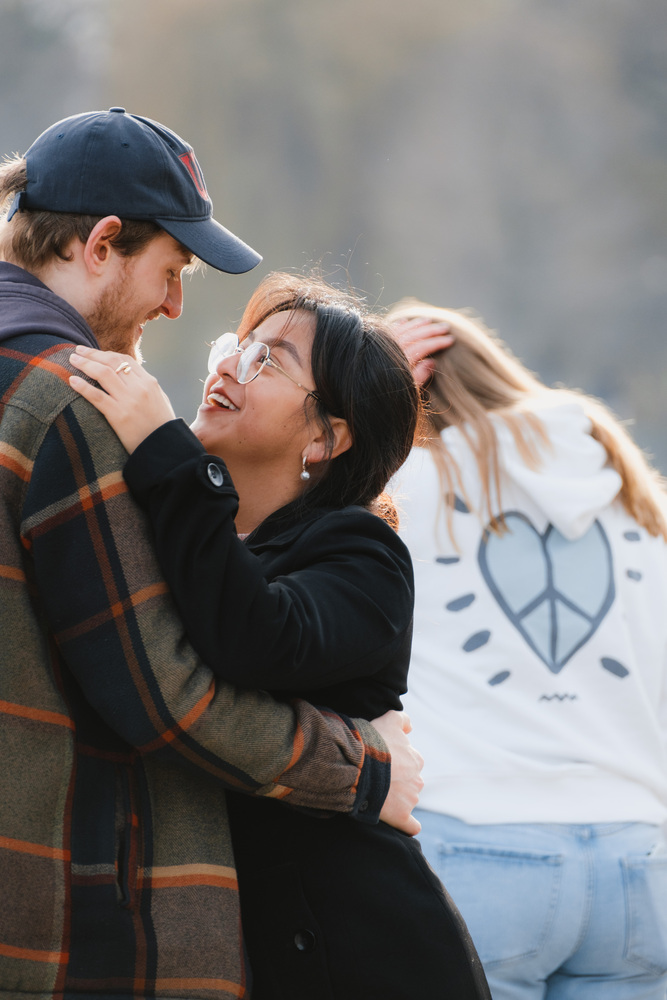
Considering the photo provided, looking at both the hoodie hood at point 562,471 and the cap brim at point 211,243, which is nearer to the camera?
the cap brim at point 211,243

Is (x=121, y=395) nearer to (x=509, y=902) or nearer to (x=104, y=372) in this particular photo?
(x=104, y=372)

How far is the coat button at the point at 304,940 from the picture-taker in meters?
1.28

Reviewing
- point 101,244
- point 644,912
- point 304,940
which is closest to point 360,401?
point 101,244

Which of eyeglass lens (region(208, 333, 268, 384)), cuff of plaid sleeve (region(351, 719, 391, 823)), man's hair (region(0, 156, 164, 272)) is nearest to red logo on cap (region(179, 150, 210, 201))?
man's hair (region(0, 156, 164, 272))

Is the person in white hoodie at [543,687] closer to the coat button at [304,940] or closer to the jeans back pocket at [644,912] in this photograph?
the jeans back pocket at [644,912]

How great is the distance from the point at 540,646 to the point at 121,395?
1181 millimetres

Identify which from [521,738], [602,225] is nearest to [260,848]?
[521,738]

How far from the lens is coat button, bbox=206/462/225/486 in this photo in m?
1.15

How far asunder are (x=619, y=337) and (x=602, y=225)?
1.79 ft

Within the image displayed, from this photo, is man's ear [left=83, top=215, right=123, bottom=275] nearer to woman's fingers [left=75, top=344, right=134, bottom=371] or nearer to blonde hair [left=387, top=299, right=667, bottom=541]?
woman's fingers [left=75, top=344, right=134, bottom=371]

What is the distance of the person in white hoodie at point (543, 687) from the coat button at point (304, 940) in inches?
25.9

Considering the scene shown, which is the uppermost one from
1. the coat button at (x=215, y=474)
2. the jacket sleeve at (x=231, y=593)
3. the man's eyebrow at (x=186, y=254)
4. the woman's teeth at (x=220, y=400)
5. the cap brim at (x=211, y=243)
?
the cap brim at (x=211, y=243)

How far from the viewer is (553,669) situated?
2.01m

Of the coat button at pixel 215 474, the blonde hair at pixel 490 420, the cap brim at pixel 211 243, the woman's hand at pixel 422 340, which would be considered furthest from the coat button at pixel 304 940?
the woman's hand at pixel 422 340
